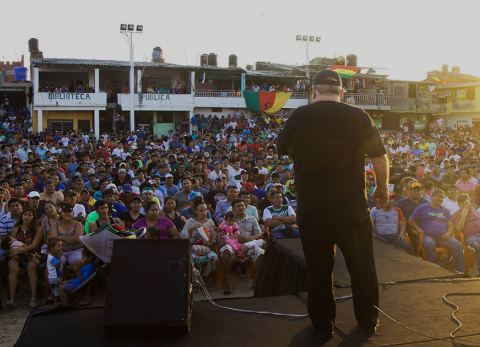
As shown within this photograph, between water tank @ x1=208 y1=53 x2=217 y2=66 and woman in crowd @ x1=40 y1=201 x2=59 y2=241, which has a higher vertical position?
water tank @ x1=208 y1=53 x2=217 y2=66

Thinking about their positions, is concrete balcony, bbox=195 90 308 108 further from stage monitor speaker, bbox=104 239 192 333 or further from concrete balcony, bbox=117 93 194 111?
stage monitor speaker, bbox=104 239 192 333

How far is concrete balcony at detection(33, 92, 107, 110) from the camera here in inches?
1094

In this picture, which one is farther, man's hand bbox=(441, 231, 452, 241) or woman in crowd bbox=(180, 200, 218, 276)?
man's hand bbox=(441, 231, 452, 241)

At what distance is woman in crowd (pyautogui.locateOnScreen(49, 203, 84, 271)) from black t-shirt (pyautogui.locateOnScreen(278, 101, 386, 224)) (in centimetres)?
419

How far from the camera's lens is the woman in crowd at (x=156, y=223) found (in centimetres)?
697

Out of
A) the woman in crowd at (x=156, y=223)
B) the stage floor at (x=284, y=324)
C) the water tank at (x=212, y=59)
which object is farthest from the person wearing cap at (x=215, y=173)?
the water tank at (x=212, y=59)

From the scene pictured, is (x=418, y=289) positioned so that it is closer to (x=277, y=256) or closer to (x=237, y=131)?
(x=277, y=256)

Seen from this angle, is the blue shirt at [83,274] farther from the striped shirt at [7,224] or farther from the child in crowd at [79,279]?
the striped shirt at [7,224]

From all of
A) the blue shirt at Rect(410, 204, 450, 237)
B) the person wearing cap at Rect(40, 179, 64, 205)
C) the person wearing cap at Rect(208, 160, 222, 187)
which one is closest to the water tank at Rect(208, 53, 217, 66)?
the person wearing cap at Rect(208, 160, 222, 187)

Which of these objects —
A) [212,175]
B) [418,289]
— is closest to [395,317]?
[418,289]

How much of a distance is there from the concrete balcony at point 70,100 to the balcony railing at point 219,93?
19.0 ft

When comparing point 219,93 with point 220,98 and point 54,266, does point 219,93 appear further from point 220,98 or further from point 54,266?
Answer: point 54,266

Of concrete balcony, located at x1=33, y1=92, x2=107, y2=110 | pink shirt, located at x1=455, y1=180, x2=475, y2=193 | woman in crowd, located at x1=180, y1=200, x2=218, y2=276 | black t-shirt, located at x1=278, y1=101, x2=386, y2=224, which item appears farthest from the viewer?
concrete balcony, located at x1=33, y1=92, x2=107, y2=110

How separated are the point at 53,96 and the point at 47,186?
20.9 m
